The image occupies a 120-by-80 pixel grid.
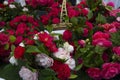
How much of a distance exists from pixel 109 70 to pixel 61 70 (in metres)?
0.15

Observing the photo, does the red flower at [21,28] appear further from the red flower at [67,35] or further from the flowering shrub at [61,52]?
the red flower at [67,35]

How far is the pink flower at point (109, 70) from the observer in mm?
939

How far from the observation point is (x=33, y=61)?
0.89 meters

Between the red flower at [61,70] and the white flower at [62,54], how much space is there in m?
0.02

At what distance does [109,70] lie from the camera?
0.94m

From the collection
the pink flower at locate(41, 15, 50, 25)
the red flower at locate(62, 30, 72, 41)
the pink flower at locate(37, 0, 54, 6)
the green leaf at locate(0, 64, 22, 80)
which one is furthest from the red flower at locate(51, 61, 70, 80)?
the pink flower at locate(37, 0, 54, 6)

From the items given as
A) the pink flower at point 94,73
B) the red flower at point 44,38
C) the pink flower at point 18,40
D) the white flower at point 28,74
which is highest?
the red flower at point 44,38

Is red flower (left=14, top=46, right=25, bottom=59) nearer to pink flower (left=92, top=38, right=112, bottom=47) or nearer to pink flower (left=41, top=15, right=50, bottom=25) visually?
pink flower (left=92, top=38, right=112, bottom=47)

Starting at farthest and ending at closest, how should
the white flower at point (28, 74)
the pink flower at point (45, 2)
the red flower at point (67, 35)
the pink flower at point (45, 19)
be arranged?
the pink flower at point (45, 2)
the pink flower at point (45, 19)
the red flower at point (67, 35)
the white flower at point (28, 74)

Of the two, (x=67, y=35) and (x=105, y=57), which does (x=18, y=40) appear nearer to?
(x=67, y=35)

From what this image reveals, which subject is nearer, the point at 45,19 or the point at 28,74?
the point at 28,74

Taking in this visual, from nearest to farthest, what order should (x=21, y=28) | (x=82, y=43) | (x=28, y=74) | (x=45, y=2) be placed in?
(x=28, y=74) → (x=82, y=43) → (x=21, y=28) → (x=45, y=2)

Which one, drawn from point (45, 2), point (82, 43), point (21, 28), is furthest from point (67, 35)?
point (45, 2)

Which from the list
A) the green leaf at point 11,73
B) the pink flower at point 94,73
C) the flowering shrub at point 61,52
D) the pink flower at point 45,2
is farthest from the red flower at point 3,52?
the pink flower at point 45,2
